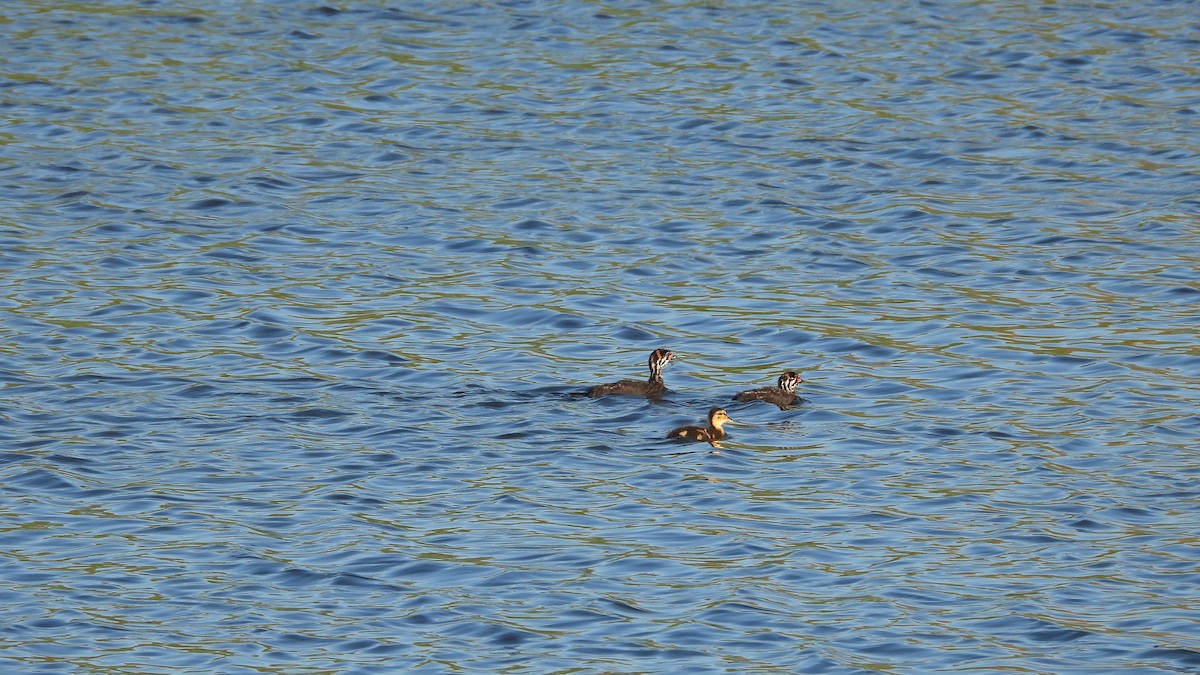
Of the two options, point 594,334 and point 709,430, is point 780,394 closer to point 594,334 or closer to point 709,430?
point 709,430

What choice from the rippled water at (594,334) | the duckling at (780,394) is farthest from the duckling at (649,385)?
the duckling at (780,394)

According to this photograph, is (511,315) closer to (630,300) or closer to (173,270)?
(630,300)

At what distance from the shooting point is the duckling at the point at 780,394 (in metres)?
16.8

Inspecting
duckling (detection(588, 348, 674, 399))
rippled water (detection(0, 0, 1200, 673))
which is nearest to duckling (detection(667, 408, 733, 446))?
rippled water (detection(0, 0, 1200, 673))

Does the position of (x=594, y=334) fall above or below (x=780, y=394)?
below

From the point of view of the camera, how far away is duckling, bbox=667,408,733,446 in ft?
52.8

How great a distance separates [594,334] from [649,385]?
2.03 metres

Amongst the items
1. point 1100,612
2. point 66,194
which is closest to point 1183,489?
point 1100,612

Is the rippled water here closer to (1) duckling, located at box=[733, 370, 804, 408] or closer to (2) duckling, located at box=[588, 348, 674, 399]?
(1) duckling, located at box=[733, 370, 804, 408]

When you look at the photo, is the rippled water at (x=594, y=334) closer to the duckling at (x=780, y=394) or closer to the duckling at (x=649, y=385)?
the duckling at (x=780, y=394)

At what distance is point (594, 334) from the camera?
1936 cm

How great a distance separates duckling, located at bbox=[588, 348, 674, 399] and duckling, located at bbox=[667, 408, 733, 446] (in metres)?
0.86

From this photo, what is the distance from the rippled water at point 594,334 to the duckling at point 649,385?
249 mm

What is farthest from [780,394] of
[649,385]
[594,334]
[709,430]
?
[594,334]
